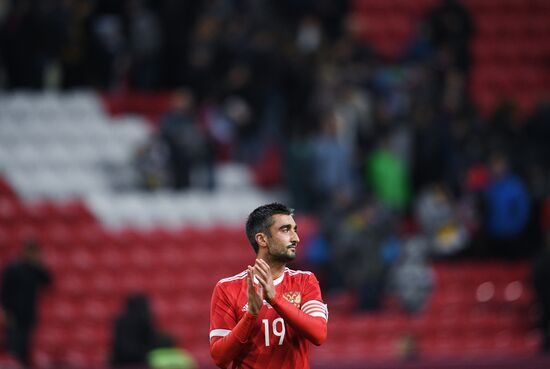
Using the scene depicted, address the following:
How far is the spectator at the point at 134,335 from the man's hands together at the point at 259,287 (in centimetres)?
629

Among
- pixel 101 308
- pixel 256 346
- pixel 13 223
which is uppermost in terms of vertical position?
pixel 13 223

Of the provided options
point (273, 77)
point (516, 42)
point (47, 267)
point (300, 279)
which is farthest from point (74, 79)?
point (300, 279)

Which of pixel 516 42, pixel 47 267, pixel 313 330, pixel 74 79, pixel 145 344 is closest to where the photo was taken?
pixel 313 330

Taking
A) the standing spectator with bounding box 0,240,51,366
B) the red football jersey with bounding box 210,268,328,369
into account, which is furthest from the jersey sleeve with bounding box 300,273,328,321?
the standing spectator with bounding box 0,240,51,366

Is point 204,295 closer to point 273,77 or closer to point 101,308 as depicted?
point 101,308

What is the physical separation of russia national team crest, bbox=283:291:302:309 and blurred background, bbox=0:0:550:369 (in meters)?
7.42

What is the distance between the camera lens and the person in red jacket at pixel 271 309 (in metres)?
6.50

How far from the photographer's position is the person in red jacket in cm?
650

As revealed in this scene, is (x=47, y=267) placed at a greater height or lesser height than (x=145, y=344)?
greater

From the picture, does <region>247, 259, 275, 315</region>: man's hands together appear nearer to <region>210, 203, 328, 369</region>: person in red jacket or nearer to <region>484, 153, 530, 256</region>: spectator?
<region>210, 203, 328, 369</region>: person in red jacket

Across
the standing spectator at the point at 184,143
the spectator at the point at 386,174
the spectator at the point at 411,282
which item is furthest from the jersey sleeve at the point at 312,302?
the spectator at the point at 386,174

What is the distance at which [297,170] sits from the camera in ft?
55.0

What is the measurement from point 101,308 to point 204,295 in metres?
1.29

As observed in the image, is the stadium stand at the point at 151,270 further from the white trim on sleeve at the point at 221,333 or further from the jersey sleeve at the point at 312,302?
the white trim on sleeve at the point at 221,333
